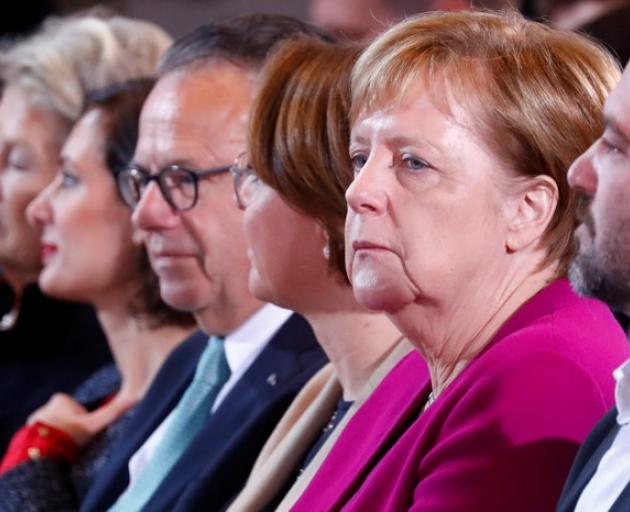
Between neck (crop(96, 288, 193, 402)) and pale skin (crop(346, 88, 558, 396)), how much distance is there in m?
1.43

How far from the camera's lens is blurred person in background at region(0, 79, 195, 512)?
10.7 feet

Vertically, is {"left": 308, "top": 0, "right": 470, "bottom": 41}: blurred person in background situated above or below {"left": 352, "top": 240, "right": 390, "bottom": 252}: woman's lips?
below

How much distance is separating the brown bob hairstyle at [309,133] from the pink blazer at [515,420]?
449 millimetres

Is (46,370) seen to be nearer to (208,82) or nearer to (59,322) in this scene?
(59,322)

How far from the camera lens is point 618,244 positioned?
5.43 feet

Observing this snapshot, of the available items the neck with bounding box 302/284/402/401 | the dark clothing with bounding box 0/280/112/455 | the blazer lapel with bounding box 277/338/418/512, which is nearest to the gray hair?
the dark clothing with bounding box 0/280/112/455

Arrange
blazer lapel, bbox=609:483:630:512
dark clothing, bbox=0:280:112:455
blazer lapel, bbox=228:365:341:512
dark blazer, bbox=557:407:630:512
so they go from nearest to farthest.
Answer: blazer lapel, bbox=609:483:630:512 → dark blazer, bbox=557:407:630:512 → blazer lapel, bbox=228:365:341:512 → dark clothing, bbox=0:280:112:455

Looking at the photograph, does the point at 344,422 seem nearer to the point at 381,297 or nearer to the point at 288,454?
the point at 288,454

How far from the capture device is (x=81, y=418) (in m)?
3.33

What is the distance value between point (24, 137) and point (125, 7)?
1.75m

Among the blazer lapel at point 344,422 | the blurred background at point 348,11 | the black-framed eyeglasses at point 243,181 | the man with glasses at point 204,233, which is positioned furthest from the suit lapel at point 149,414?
the blazer lapel at point 344,422

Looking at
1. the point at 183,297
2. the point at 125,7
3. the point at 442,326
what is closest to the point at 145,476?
the point at 183,297

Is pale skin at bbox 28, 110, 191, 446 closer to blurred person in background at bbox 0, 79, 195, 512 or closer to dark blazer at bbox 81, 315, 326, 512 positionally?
blurred person in background at bbox 0, 79, 195, 512

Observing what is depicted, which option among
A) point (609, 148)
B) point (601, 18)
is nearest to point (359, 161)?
point (609, 148)
